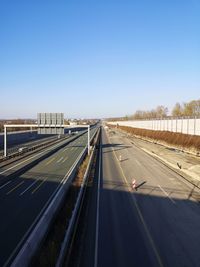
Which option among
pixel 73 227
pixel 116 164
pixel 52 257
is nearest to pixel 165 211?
pixel 73 227

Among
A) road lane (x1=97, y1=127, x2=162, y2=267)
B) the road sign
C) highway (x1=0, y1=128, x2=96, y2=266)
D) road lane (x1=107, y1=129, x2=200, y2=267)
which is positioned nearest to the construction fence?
the road sign

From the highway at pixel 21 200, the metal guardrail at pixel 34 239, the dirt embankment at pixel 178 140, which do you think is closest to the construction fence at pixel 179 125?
the dirt embankment at pixel 178 140

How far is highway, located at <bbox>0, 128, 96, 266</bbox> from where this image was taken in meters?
16.2

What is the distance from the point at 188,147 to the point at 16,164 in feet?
130

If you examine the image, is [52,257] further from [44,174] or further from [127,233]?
[44,174]

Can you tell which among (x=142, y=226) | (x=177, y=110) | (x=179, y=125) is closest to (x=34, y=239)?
(x=142, y=226)

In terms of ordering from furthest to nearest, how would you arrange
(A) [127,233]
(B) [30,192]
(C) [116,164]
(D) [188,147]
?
(D) [188,147]
(C) [116,164]
(B) [30,192]
(A) [127,233]

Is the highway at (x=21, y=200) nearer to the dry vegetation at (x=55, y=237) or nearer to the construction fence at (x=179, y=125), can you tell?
the dry vegetation at (x=55, y=237)

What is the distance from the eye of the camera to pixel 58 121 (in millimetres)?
55719

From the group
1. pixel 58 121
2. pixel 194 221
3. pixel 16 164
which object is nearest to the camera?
pixel 194 221

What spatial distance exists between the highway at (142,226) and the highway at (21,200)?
3.53 metres

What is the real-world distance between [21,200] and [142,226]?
33.6 ft

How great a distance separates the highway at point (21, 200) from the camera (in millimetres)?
16172

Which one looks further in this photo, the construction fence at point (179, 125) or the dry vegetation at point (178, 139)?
the construction fence at point (179, 125)
